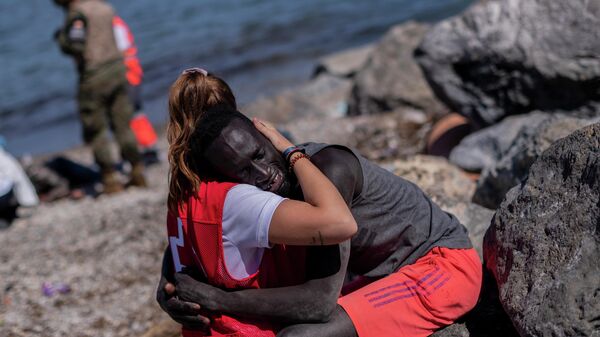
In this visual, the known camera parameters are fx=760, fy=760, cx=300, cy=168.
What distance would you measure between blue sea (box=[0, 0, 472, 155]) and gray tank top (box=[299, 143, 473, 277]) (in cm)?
1023

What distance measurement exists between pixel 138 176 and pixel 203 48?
10.1m

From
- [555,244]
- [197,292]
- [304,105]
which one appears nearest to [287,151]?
[197,292]

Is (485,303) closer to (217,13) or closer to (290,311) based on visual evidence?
(290,311)

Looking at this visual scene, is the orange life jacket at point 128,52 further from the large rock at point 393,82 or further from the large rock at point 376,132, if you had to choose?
the large rock at point 393,82

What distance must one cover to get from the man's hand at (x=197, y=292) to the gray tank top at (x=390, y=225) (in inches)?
23.8

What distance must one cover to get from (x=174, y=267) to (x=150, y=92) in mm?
12383

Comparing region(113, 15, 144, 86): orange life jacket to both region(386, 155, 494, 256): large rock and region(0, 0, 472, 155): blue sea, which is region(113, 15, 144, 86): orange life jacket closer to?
region(0, 0, 472, 155): blue sea

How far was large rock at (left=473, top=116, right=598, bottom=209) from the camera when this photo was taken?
435 cm

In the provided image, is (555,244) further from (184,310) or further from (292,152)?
(184,310)

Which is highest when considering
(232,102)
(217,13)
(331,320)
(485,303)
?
(232,102)

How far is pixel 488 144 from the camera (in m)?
6.08

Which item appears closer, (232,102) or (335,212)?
(335,212)

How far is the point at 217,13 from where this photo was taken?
21.5 meters

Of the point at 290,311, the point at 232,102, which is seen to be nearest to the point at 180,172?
the point at 232,102
